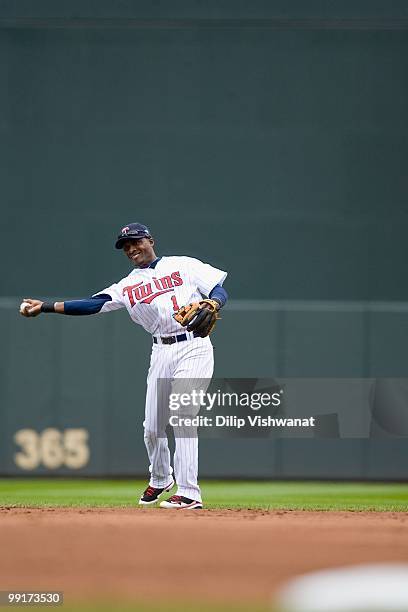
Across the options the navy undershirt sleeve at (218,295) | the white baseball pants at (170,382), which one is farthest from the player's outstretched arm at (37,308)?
the navy undershirt sleeve at (218,295)

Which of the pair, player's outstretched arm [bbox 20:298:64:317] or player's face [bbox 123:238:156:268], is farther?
player's face [bbox 123:238:156:268]

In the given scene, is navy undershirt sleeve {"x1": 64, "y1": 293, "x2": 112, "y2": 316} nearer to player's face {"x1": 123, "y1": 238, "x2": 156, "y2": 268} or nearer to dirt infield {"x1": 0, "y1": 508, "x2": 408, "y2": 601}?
player's face {"x1": 123, "y1": 238, "x2": 156, "y2": 268}

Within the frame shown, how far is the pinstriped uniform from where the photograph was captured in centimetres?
680

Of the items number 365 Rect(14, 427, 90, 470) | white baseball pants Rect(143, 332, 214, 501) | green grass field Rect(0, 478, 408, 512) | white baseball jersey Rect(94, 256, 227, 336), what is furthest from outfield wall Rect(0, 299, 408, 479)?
white baseball jersey Rect(94, 256, 227, 336)

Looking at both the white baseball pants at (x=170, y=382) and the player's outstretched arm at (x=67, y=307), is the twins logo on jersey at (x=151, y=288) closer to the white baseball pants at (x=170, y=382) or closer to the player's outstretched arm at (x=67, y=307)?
the player's outstretched arm at (x=67, y=307)

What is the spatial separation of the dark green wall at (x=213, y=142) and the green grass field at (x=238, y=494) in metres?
1.66

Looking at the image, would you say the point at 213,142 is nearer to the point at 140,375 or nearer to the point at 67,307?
the point at 140,375

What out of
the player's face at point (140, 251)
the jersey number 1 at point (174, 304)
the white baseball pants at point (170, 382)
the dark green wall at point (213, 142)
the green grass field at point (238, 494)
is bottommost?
the green grass field at point (238, 494)

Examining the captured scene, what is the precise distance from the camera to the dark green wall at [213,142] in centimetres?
1016

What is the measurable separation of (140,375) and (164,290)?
A: 2.84m

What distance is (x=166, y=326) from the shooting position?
22.4 ft

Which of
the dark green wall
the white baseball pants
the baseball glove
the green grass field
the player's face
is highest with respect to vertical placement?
the dark green wall

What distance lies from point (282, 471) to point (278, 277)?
1.66 meters

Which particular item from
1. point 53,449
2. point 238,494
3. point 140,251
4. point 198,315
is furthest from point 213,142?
point 198,315
